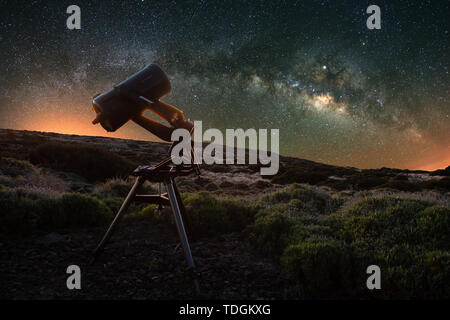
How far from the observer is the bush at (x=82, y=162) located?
43.8 feet

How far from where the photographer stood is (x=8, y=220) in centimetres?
Result: 469

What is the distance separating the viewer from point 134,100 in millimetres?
3191

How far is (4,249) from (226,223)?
3.77m

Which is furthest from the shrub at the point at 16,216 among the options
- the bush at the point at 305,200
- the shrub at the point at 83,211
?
the bush at the point at 305,200

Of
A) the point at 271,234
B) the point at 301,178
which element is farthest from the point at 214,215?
the point at 301,178

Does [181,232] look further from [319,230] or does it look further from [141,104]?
[319,230]

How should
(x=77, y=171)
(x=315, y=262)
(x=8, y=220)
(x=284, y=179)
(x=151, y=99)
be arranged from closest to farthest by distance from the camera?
(x=151, y=99), (x=315, y=262), (x=8, y=220), (x=77, y=171), (x=284, y=179)

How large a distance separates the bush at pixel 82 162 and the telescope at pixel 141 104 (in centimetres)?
1076

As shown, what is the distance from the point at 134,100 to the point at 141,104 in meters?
0.09

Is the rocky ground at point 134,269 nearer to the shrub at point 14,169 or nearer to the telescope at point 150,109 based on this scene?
the telescope at point 150,109

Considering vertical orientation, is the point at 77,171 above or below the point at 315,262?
above

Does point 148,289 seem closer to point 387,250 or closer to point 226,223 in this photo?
point 226,223

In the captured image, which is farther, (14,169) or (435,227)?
(14,169)
